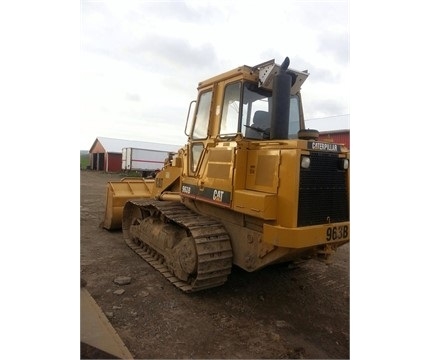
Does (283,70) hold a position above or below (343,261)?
above

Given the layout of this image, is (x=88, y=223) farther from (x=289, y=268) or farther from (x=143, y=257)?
(x=289, y=268)

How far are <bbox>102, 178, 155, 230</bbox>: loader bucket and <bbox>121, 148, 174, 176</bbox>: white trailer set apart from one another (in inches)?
842

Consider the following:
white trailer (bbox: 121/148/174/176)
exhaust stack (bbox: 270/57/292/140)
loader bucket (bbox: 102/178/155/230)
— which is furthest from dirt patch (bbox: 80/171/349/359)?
white trailer (bbox: 121/148/174/176)

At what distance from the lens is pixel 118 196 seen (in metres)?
7.79

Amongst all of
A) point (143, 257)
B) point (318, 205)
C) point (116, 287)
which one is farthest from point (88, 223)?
point (318, 205)

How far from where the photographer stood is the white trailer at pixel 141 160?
1159 inches

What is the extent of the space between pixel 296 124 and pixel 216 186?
164cm

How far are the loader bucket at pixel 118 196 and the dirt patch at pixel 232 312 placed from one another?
1.82 metres

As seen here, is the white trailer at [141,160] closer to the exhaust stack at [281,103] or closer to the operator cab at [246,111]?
the operator cab at [246,111]

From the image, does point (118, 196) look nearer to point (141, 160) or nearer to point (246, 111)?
point (246, 111)

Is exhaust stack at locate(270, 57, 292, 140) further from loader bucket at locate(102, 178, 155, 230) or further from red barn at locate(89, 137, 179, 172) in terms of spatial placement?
red barn at locate(89, 137, 179, 172)

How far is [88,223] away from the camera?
28.6 ft

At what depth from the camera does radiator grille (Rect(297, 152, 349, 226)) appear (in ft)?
12.2

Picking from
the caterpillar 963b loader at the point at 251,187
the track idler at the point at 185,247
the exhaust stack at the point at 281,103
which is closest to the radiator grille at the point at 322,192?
the caterpillar 963b loader at the point at 251,187
